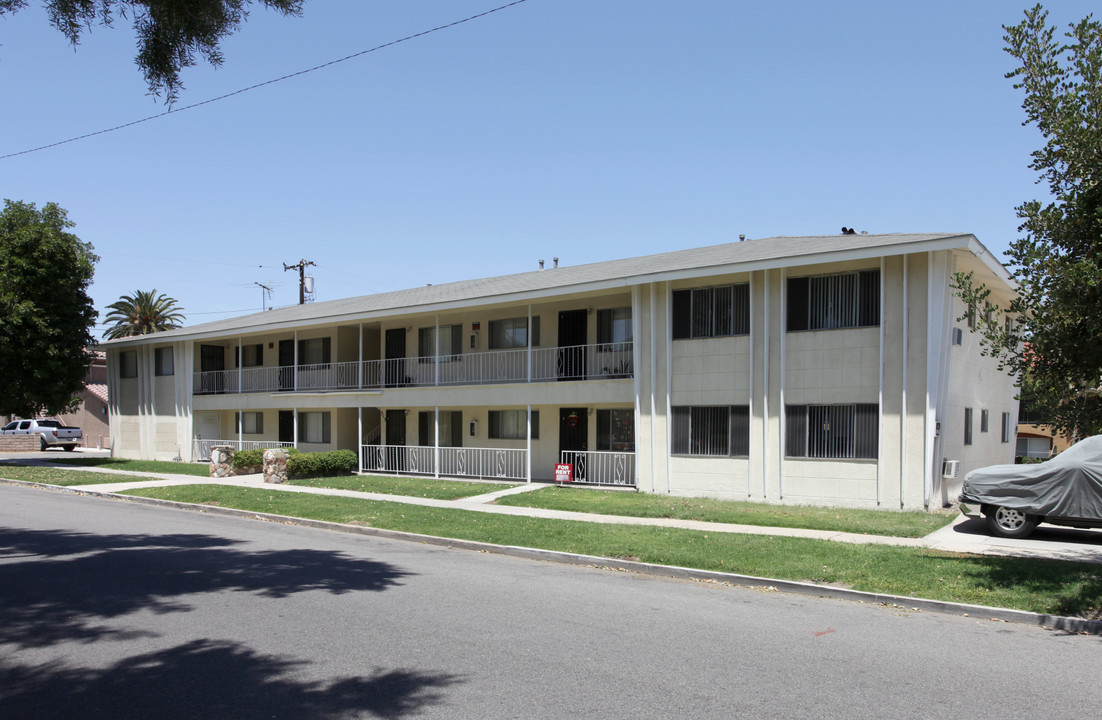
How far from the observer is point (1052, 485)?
1252 cm

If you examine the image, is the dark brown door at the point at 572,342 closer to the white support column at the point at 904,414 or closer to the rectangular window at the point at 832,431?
the rectangular window at the point at 832,431

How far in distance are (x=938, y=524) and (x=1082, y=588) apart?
17.7ft

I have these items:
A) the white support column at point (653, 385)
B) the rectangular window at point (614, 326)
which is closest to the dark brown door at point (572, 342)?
the rectangular window at point (614, 326)

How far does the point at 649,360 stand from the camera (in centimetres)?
1964

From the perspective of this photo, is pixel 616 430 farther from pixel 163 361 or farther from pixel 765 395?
pixel 163 361

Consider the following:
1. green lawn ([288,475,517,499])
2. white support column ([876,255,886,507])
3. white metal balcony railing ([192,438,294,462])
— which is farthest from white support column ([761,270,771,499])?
white metal balcony railing ([192,438,294,462])

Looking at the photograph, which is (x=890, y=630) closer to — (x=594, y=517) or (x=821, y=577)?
(x=821, y=577)

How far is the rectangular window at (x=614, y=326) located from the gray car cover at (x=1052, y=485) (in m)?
10.2

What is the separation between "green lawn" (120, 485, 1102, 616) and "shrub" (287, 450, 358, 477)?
720cm

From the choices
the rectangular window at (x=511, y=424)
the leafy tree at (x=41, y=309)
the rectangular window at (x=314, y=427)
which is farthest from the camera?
the rectangular window at (x=314, y=427)

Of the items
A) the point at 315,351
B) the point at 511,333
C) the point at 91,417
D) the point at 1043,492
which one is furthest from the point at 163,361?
the point at 1043,492

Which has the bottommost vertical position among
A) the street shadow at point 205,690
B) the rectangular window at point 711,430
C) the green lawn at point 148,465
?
the green lawn at point 148,465

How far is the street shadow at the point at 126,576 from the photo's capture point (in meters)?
7.48

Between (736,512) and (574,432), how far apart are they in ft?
26.6
